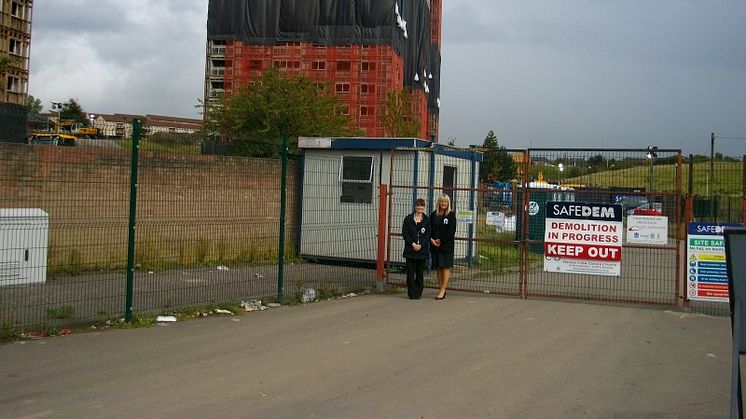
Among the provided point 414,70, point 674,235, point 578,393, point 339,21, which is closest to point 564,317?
point 674,235

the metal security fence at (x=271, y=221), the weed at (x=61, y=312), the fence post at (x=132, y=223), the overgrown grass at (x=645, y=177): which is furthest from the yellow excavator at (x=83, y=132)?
the overgrown grass at (x=645, y=177)

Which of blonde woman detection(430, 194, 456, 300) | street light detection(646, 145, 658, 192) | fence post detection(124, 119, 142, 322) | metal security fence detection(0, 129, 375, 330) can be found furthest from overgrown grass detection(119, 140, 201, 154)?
street light detection(646, 145, 658, 192)

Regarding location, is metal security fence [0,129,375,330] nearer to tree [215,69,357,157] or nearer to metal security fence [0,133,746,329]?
metal security fence [0,133,746,329]

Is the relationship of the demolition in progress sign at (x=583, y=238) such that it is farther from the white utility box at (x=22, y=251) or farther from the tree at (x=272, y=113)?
the tree at (x=272, y=113)

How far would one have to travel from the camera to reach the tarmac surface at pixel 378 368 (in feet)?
21.0

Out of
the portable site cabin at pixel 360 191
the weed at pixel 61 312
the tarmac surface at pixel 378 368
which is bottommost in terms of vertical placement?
the tarmac surface at pixel 378 368

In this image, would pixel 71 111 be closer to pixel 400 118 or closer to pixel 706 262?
pixel 400 118

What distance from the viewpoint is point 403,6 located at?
2827 inches

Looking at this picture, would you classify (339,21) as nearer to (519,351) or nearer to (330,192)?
(330,192)

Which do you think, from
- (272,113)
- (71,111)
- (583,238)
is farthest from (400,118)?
(71,111)

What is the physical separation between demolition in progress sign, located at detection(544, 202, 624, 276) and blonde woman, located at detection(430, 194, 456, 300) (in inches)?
64.8

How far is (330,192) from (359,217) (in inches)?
37.9

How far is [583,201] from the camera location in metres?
13.2

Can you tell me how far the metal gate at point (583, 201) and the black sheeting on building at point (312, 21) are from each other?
5463 cm
